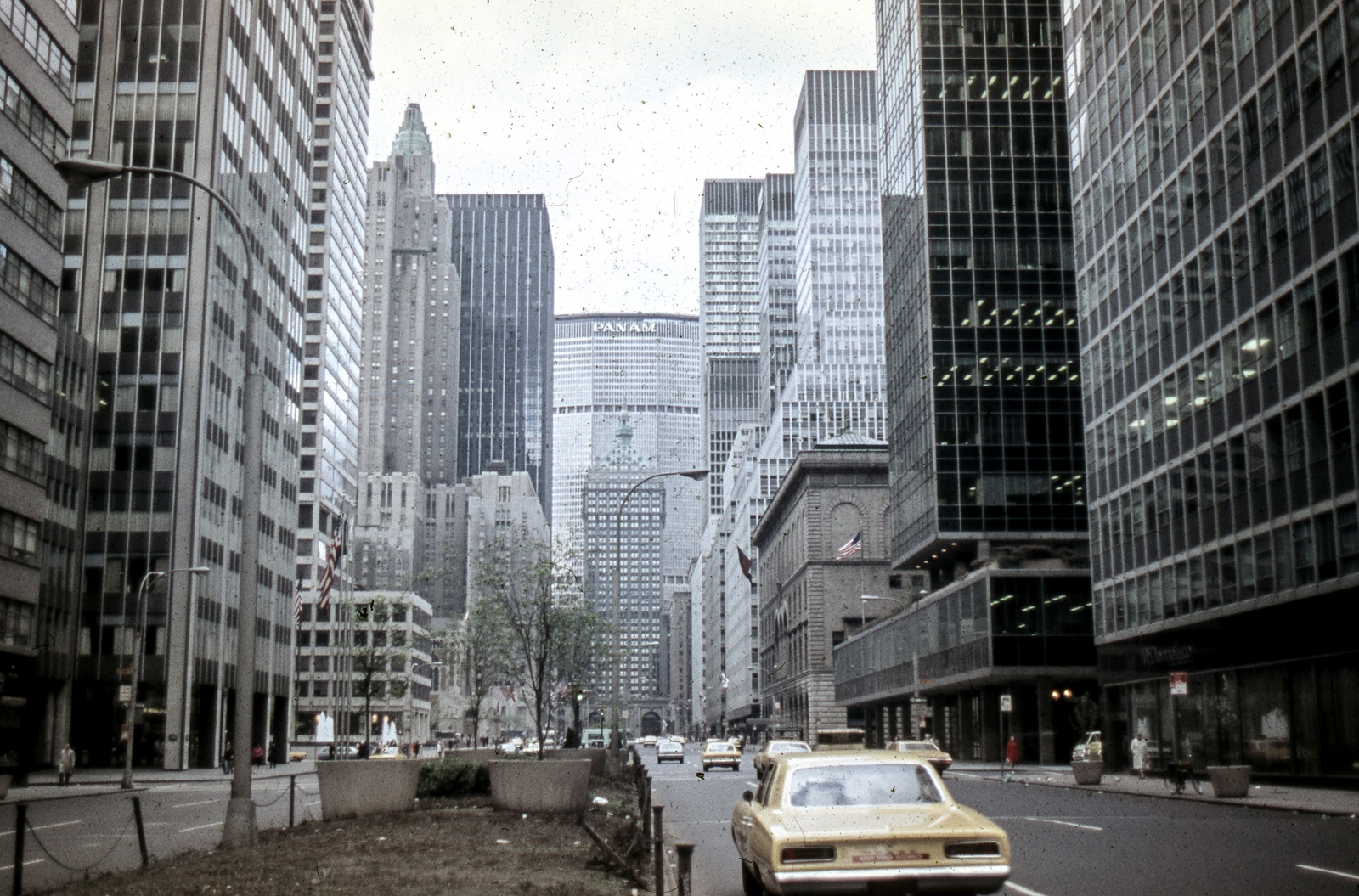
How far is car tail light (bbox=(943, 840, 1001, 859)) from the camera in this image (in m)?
10.8

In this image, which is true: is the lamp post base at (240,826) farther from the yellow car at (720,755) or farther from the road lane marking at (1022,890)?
the yellow car at (720,755)

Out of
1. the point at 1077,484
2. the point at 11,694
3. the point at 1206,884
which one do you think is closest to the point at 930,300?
the point at 1077,484

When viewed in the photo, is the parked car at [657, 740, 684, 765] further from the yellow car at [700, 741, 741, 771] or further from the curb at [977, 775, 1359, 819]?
the curb at [977, 775, 1359, 819]

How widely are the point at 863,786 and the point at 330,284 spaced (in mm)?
132205

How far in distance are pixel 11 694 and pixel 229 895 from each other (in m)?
52.2

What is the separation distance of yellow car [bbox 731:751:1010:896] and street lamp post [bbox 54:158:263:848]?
9.43 meters

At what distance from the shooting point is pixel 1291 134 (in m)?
40.2

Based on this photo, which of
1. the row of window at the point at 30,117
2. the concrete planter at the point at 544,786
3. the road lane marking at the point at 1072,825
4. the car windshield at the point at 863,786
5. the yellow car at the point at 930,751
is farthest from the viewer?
the row of window at the point at 30,117

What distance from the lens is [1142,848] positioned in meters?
19.7

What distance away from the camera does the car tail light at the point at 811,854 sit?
10883 mm

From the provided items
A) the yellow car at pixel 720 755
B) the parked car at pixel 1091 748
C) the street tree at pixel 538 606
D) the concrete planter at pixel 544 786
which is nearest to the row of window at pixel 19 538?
the street tree at pixel 538 606

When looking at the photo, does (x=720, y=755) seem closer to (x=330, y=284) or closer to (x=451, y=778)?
(x=451, y=778)

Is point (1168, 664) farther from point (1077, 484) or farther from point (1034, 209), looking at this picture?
point (1034, 209)

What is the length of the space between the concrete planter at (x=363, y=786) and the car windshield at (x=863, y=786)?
12.3m
